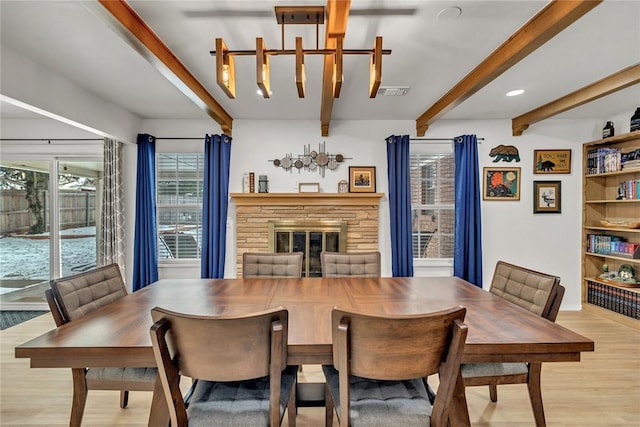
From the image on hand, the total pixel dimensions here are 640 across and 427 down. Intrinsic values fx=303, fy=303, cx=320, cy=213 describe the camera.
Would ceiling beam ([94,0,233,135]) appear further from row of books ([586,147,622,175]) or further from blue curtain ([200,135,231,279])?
row of books ([586,147,622,175])

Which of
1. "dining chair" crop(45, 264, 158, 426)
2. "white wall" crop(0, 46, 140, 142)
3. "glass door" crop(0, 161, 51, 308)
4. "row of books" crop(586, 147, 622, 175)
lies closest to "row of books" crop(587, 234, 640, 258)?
"row of books" crop(586, 147, 622, 175)

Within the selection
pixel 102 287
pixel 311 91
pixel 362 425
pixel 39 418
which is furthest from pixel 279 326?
pixel 311 91

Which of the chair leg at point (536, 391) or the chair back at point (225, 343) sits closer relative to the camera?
the chair back at point (225, 343)

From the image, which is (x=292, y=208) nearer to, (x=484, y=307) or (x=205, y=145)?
(x=205, y=145)

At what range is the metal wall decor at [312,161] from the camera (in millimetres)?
3932

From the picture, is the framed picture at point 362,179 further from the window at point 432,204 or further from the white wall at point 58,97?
the white wall at point 58,97

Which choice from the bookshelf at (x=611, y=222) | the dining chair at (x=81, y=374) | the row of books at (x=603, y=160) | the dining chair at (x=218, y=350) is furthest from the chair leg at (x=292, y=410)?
the row of books at (x=603, y=160)

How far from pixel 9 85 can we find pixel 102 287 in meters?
1.63

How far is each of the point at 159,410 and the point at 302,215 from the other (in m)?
2.80

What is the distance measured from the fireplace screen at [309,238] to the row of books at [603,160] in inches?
127

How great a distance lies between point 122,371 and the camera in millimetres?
1541

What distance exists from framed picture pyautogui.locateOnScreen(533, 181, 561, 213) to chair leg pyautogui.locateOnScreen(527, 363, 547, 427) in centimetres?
300

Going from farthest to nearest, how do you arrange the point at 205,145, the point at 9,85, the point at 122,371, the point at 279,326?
the point at 205,145 < the point at 9,85 < the point at 122,371 < the point at 279,326

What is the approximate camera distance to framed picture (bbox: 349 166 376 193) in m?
3.94
